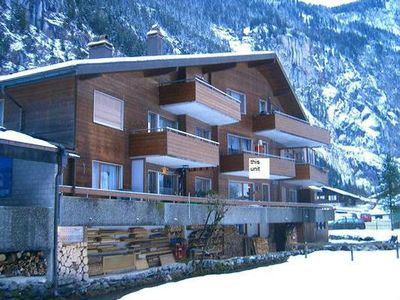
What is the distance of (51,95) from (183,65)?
694 centimetres

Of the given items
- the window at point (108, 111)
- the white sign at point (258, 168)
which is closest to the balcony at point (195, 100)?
the window at point (108, 111)

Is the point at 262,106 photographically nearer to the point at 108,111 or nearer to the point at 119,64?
the point at 108,111

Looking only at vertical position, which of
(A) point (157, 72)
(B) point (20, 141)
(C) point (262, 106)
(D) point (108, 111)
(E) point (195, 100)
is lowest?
(B) point (20, 141)

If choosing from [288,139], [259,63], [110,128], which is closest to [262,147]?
[288,139]

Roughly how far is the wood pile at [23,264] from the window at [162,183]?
867cm

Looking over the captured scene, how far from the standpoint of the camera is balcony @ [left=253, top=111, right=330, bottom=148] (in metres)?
34.6

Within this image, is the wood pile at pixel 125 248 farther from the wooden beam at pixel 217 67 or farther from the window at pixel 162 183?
the wooden beam at pixel 217 67

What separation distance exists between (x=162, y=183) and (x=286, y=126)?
38.9 feet

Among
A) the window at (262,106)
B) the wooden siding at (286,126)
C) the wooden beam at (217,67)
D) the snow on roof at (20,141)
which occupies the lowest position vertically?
the snow on roof at (20,141)

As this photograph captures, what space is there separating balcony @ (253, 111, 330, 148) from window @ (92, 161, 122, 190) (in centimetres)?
1331

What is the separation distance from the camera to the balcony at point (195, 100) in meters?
26.2

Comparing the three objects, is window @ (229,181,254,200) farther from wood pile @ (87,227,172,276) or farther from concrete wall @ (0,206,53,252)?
concrete wall @ (0,206,53,252)

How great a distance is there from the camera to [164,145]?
23438 mm

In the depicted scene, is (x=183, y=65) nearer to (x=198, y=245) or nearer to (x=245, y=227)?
(x=198, y=245)
